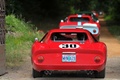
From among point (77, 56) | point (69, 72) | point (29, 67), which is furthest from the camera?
point (29, 67)

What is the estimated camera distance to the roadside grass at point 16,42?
42.2ft

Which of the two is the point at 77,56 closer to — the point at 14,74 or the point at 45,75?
the point at 45,75

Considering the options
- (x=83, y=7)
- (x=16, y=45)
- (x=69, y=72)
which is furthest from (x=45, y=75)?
(x=83, y=7)

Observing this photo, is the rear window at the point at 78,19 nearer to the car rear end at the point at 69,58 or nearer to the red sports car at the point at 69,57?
the red sports car at the point at 69,57

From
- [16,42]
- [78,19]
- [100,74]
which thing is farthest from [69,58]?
[78,19]

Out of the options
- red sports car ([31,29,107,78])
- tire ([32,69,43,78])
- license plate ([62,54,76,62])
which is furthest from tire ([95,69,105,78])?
tire ([32,69,43,78])

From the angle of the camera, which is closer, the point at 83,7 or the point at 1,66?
the point at 1,66

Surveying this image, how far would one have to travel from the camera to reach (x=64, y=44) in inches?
367

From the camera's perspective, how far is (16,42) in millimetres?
16125

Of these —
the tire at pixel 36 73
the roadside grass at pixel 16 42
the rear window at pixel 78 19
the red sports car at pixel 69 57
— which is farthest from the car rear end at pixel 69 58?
the rear window at pixel 78 19

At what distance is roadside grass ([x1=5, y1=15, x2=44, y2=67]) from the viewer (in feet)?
42.2

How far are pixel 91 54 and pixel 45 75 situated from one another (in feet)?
5.97

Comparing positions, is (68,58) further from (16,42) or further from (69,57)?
(16,42)

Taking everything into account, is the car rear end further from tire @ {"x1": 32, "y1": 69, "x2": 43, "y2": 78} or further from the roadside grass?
the roadside grass
